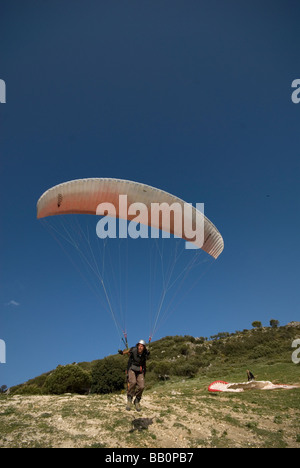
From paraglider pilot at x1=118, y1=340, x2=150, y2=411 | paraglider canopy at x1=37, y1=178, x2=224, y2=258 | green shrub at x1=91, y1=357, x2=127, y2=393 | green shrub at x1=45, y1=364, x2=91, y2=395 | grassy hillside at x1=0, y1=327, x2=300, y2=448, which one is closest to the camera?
grassy hillside at x1=0, y1=327, x2=300, y2=448

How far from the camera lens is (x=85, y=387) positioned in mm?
24453

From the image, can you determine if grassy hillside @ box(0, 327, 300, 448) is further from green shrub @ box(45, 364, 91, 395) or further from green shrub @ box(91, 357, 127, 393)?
green shrub @ box(45, 364, 91, 395)

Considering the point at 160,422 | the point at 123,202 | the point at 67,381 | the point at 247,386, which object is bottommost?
the point at 67,381

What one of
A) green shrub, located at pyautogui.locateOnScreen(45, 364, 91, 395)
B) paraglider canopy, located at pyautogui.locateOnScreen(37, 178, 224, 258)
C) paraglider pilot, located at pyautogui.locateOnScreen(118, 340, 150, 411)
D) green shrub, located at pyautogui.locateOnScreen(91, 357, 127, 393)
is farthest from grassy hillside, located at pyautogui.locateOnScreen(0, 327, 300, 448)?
green shrub, located at pyautogui.locateOnScreen(45, 364, 91, 395)

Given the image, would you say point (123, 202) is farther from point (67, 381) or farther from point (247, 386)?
point (67, 381)

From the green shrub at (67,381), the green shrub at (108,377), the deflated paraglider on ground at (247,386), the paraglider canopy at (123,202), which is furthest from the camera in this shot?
the green shrub at (67,381)

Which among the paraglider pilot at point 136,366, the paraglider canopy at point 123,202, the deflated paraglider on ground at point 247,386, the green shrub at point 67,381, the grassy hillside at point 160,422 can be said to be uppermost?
the paraglider canopy at point 123,202

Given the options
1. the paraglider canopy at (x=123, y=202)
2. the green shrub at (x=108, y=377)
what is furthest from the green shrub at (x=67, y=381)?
the paraglider canopy at (x=123, y=202)

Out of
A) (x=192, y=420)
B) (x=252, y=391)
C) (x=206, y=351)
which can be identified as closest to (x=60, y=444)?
(x=192, y=420)

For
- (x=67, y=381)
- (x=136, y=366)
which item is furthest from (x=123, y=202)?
(x=67, y=381)

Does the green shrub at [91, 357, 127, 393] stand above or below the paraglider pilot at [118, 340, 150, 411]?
below

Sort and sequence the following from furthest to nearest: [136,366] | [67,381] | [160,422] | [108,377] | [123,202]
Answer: [67,381]
[108,377]
[123,202]
[160,422]
[136,366]

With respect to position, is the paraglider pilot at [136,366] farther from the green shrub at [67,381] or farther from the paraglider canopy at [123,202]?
the green shrub at [67,381]
